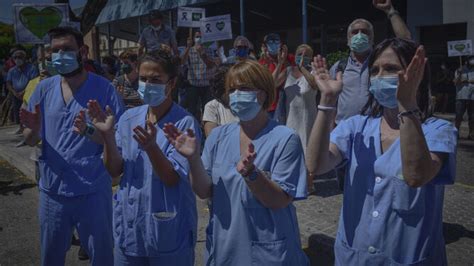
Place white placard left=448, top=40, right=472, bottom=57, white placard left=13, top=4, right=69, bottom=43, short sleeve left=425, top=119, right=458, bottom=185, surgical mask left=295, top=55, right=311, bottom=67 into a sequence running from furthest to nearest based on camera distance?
1. white placard left=448, top=40, right=472, bottom=57
2. white placard left=13, top=4, right=69, bottom=43
3. surgical mask left=295, top=55, right=311, bottom=67
4. short sleeve left=425, top=119, right=458, bottom=185

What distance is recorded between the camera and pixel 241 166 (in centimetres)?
206

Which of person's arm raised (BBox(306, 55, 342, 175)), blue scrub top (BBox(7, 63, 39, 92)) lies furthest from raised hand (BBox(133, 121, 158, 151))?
blue scrub top (BBox(7, 63, 39, 92))

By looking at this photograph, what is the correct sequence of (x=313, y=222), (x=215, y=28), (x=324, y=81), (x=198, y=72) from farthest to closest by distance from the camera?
1. (x=215, y=28)
2. (x=198, y=72)
3. (x=313, y=222)
4. (x=324, y=81)

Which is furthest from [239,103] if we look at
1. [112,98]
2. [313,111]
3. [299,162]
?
[313,111]

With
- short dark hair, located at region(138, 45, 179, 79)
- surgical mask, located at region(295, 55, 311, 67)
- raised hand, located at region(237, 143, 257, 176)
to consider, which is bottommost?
raised hand, located at region(237, 143, 257, 176)

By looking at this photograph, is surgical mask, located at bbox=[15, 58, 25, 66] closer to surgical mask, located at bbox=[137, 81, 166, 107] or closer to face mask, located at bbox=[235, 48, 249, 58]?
face mask, located at bbox=[235, 48, 249, 58]

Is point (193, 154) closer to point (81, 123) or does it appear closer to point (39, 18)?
point (81, 123)

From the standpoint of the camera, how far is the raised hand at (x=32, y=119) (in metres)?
3.24

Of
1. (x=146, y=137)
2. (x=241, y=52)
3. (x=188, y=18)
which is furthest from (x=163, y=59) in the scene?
(x=188, y=18)

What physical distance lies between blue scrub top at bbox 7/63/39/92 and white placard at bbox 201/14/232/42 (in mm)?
5580

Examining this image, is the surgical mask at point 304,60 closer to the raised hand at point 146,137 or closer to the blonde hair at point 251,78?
the blonde hair at point 251,78

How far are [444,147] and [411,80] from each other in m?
0.36

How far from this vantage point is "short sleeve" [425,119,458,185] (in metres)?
1.98

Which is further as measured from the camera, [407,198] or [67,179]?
[67,179]
